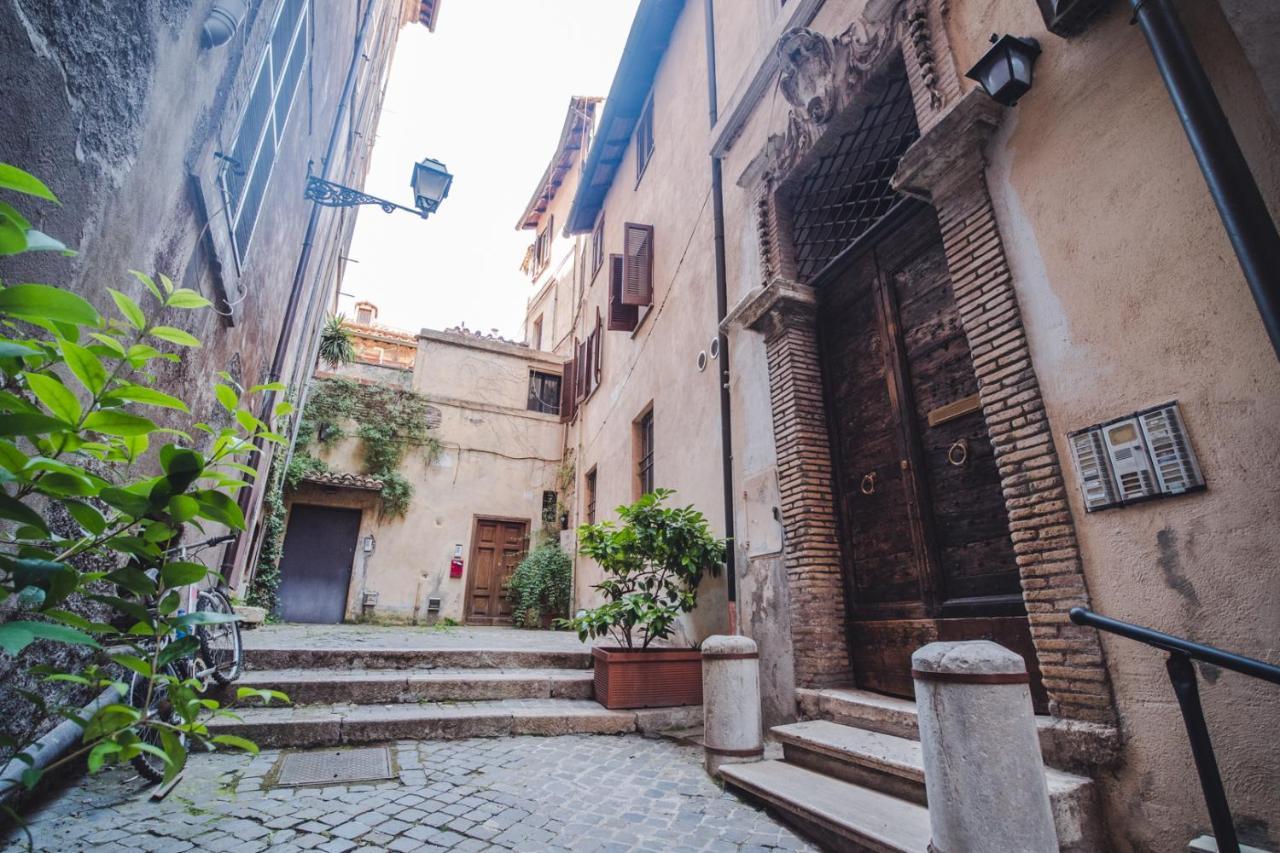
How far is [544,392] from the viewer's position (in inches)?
586

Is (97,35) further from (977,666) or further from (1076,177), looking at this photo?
(1076,177)

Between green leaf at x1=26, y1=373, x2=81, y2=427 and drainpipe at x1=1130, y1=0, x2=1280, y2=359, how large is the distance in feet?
10.3

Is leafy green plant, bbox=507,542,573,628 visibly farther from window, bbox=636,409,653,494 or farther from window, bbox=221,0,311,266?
window, bbox=221,0,311,266

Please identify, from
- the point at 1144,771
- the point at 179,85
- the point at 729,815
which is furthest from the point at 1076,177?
the point at 179,85

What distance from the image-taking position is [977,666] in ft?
6.80

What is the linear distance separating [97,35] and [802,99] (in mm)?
4569

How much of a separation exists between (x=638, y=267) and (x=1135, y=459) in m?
7.11

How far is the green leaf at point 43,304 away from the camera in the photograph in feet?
2.73

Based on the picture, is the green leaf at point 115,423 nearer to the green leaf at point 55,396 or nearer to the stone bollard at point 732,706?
the green leaf at point 55,396

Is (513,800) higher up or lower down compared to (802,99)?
lower down

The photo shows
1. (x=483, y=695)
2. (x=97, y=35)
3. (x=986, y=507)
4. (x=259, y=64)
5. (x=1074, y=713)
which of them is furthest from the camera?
(x=483, y=695)

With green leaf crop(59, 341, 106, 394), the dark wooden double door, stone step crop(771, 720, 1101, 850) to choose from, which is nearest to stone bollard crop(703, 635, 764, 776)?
stone step crop(771, 720, 1101, 850)

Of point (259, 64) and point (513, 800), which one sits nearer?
point (513, 800)

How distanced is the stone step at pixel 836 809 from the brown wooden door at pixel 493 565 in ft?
32.6
